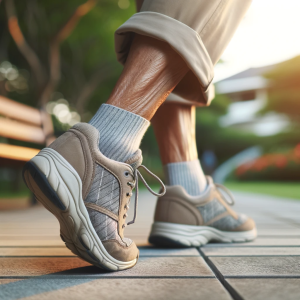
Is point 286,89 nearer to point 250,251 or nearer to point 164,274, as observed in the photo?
point 250,251

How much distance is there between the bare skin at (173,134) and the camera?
5.48ft

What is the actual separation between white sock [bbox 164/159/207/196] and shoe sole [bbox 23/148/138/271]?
0.67 metres

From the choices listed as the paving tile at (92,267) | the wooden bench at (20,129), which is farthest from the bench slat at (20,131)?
the paving tile at (92,267)

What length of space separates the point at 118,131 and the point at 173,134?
2.06 feet

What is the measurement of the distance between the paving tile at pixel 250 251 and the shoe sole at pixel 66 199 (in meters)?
0.48

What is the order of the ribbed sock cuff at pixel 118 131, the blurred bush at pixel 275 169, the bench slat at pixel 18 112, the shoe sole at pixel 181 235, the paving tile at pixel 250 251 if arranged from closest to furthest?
the ribbed sock cuff at pixel 118 131 → the paving tile at pixel 250 251 → the shoe sole at pixel 181 235 → the bench slat at pixel 18 112 → the blurred bush at pixel 275 169

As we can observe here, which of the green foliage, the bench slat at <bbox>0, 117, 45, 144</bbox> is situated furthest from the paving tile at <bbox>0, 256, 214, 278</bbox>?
the green foliage

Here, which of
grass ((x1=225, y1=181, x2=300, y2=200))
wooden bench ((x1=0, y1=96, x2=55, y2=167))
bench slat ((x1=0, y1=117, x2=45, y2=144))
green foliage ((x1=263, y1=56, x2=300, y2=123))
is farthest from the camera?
green foliage ((x1=263, y1=56, x2=300, y2=123))

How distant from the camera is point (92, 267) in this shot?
1095 mm

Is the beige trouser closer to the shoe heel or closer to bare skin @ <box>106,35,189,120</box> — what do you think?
bare skin @ <box>106,35,189,120</box>

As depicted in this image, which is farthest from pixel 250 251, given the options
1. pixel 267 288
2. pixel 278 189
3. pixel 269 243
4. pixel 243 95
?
pixel 243 95

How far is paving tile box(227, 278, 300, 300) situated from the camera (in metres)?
0.76

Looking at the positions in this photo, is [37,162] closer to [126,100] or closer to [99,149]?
[99,149]

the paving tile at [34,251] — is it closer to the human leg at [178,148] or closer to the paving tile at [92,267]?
the paving tile at [92,267]
